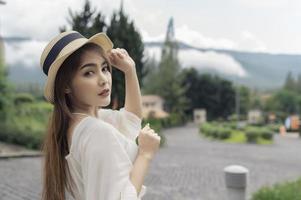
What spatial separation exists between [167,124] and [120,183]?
1607 inches

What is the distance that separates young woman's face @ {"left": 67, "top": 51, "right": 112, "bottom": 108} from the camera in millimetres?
1471

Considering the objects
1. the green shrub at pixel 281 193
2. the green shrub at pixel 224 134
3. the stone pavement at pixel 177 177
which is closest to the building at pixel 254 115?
the green shrub at pixel 224 134

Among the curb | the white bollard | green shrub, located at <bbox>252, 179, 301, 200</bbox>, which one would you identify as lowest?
the curb

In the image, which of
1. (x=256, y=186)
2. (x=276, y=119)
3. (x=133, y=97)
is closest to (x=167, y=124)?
(x=276, y=119)

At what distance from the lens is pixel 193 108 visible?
182 ft

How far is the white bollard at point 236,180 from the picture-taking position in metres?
4.91

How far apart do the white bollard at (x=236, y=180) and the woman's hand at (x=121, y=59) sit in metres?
3.52

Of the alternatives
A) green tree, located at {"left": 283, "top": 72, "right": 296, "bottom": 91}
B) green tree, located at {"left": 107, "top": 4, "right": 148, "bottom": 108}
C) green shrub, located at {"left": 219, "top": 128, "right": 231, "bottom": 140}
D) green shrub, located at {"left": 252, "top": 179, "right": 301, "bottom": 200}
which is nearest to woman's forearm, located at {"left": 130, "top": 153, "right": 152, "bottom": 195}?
green shrub, located at {"left": 252, "top": 179, "right": 301, "bottom": 200}

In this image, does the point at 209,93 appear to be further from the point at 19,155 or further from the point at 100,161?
the point at 100,161

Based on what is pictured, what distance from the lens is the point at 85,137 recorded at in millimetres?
1395

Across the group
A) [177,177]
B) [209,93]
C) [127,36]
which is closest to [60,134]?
[177,177]

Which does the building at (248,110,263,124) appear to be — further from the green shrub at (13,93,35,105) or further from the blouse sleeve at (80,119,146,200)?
the blouse sleeve at (80,119,146,200)

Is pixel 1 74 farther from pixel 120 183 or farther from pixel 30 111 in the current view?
pixel 120 183

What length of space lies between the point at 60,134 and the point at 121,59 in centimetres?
38
